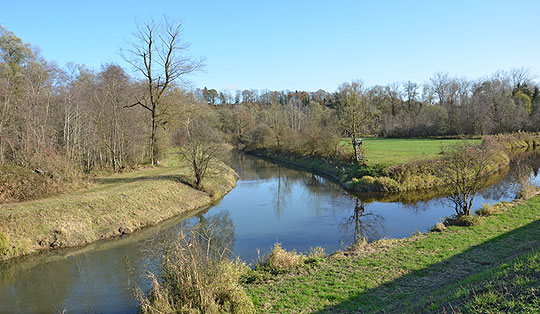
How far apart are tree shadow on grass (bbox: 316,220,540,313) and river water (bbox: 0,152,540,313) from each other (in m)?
4.05

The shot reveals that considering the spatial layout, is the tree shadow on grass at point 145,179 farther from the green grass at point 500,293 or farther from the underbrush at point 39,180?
the green grass at point 500,293

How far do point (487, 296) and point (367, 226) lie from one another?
1109cm

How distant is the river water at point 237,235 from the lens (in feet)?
32.0

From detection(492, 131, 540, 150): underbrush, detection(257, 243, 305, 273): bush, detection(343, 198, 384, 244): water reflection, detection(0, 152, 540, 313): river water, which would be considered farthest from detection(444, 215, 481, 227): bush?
detection(492, 131, 540, 150): underbrush

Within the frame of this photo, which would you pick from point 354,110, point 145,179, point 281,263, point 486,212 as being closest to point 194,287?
point 281,263

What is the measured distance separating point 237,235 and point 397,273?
829 cm

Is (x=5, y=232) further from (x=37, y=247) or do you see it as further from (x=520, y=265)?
(x=520, y=265)

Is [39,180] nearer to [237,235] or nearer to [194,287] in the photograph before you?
[237,235]

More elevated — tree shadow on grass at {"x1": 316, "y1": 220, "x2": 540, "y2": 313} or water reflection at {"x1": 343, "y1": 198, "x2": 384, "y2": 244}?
tree shadow on grass at {"x1": 316, "y1": 220, "x2": 540, "y2": 313}

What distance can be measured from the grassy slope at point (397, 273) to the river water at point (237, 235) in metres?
2.41

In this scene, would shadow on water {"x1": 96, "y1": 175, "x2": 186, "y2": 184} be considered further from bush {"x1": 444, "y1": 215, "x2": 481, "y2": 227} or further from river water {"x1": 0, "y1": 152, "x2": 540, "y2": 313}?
bush {"x1": 444, "y1": 215, "x2": 481, "y2": 227}

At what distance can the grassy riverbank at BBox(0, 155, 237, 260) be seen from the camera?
13266 mm

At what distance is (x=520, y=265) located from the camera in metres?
6.31

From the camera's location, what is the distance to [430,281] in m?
8.18
